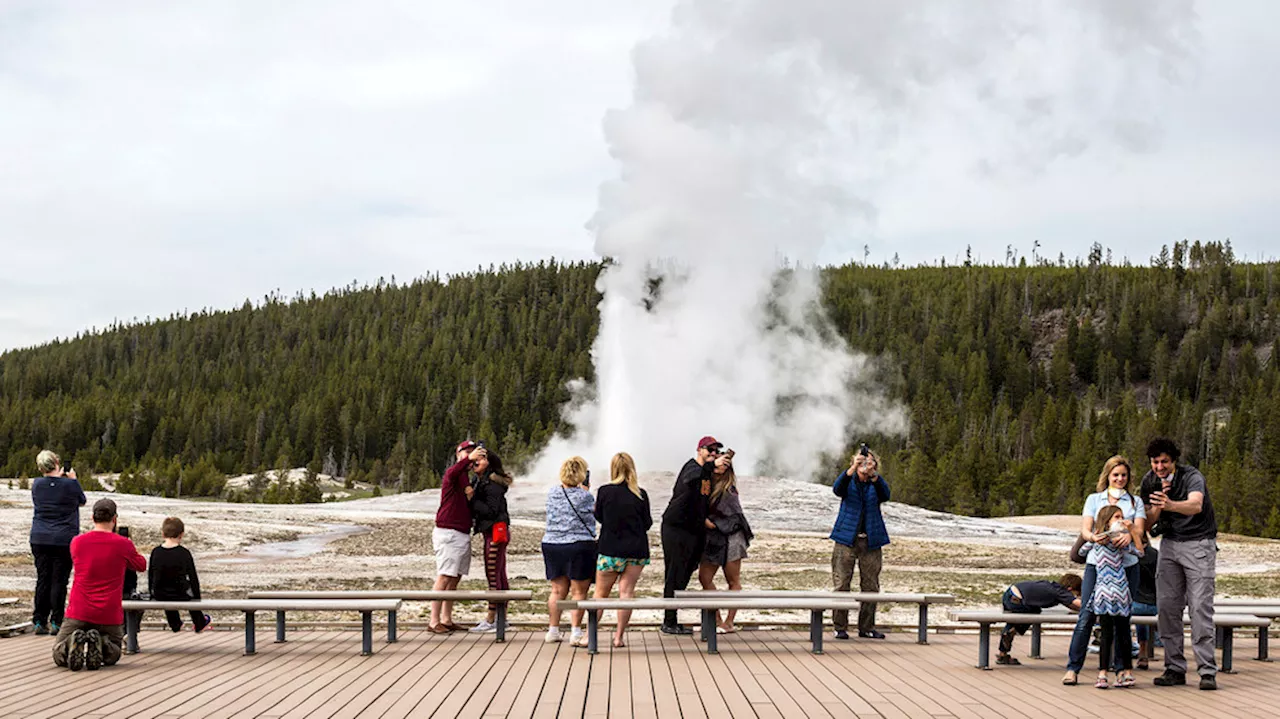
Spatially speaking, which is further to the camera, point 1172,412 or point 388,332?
point 388,332

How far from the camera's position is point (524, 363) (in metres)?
138

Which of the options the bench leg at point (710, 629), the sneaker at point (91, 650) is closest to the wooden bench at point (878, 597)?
the bench leg at point (710, 629)

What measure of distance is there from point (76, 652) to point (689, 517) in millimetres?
5270

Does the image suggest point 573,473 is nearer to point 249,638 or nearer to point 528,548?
point 249,638

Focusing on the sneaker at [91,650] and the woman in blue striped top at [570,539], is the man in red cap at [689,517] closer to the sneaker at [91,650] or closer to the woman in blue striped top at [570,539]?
the woman in blue striped top at [570,539]

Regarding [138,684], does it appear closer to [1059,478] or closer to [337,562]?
[337,562]

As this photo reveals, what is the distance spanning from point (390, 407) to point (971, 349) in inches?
2576

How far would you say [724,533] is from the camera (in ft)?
38.1

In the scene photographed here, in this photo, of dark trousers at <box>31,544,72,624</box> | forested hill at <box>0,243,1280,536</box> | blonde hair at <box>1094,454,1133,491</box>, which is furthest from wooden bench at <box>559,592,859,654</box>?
forested hill at <box>0,243,1280,536</box>

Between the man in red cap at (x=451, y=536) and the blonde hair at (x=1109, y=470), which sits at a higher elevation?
the blonde hair at (x=1109, y=470)

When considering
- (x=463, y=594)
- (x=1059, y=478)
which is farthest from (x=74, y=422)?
(x=463, y=594)

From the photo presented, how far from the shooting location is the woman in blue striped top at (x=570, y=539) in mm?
10711

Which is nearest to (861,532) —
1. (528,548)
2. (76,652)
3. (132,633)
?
(132,633)

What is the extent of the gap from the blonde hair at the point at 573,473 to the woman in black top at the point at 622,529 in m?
0.22
